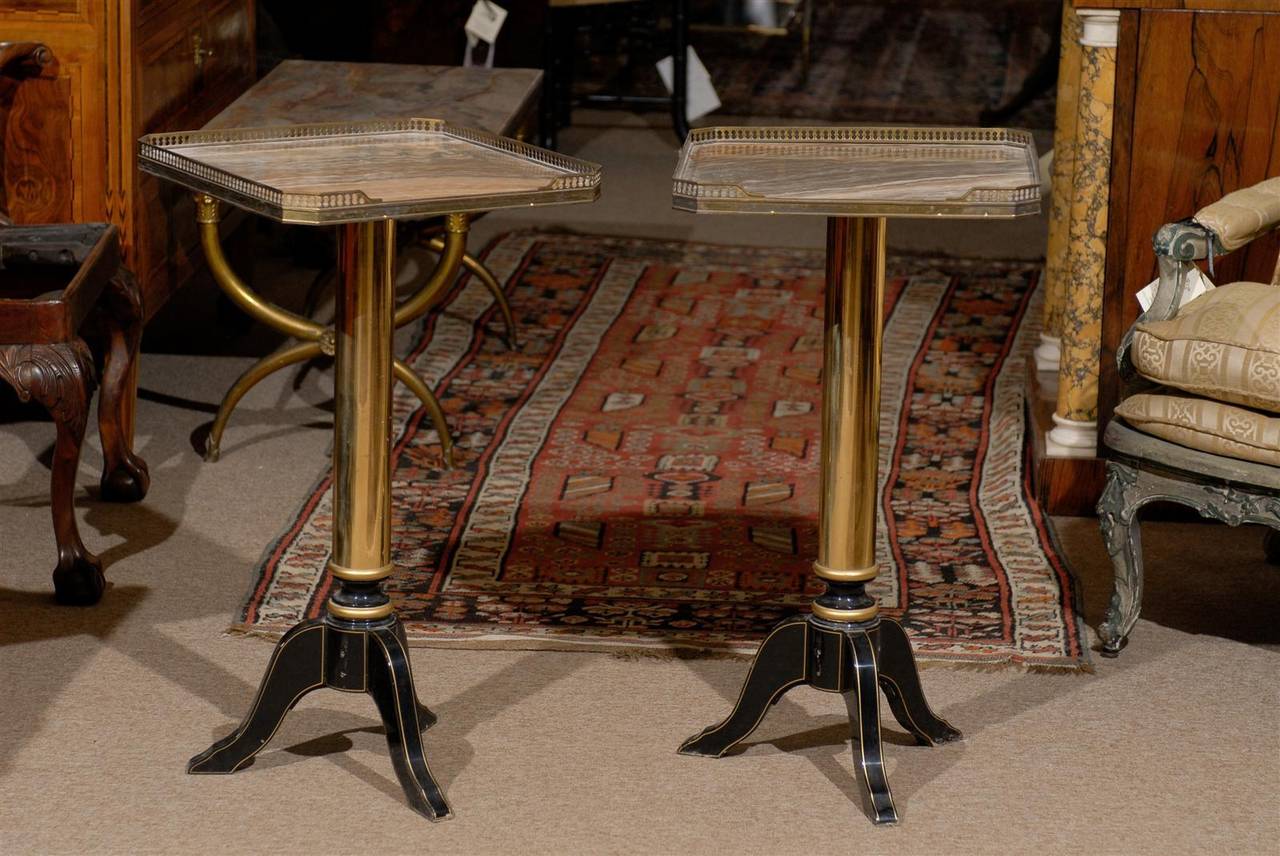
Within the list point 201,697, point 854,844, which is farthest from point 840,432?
point 201,697

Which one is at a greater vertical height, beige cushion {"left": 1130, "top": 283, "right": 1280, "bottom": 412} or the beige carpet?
beige cushion {"left": 1130, "top": 283, "right": 1280, "bottom": 412}

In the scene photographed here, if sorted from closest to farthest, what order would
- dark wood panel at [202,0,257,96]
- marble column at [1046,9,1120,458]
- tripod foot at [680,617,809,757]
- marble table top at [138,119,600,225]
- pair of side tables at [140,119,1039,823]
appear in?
marble table top at [138,119,600,225] < pair of side tables at [140,119,1039,823] < tripod foot at [680,617,809,757] < marble column at [1046,9,1120,458] < dark wood panel at [202,0,257,96]

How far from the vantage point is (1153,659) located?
3438mm

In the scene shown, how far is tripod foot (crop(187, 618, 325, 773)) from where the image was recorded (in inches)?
113

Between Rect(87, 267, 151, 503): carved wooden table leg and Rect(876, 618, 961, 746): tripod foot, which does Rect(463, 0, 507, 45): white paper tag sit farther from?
Rect(876, 618, 961, 746): tripod foot

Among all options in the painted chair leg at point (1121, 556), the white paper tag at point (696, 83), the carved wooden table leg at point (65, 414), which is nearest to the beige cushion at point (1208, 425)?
the painted chair leg at point (1121, 556)

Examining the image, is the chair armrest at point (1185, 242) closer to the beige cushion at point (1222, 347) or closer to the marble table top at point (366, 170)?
the beige cushion at point (1222, 347)

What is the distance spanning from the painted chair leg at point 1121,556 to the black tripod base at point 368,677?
134 centimetres

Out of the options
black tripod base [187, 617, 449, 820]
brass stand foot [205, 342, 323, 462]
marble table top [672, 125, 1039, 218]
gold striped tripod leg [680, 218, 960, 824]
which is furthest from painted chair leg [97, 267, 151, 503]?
gold striped tripod leg [680, 218, 960, 824]

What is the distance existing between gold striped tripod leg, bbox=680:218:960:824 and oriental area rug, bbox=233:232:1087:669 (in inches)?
20.4

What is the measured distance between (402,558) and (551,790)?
1.05 meters

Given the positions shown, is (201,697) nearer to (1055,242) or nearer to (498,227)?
(1055,242)

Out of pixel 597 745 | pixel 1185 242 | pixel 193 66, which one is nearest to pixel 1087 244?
pixel 1185 242

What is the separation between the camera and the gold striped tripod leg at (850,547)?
2.77 metres
